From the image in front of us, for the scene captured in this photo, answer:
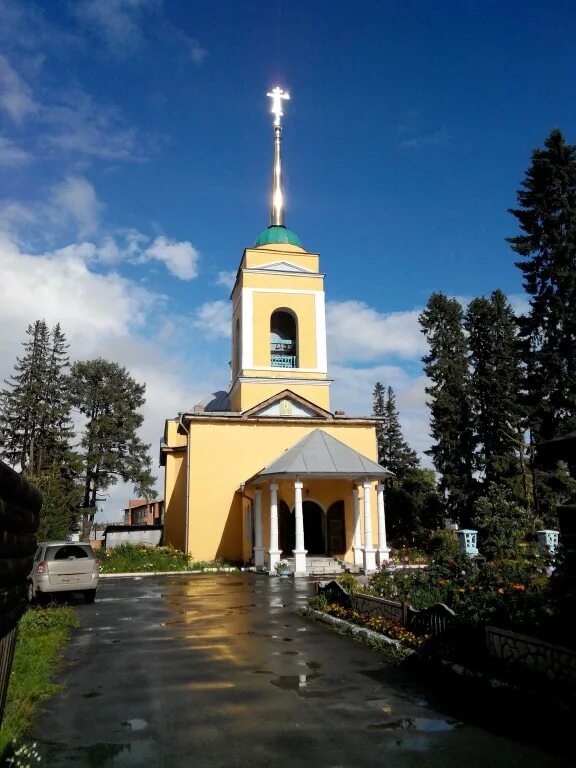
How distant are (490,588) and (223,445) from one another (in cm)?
1938

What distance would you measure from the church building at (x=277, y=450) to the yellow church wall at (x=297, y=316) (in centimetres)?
5

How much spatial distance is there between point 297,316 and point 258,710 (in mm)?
25201

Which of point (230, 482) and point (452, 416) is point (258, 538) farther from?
point (452, 416)

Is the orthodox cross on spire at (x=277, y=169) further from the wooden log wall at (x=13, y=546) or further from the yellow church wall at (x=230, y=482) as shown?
the wooden log wall at (x=13, y=546)

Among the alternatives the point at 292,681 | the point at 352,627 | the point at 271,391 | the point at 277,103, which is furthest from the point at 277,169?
the point at 292,681

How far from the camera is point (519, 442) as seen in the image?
33.5 m

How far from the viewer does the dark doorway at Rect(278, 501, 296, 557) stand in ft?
82.0

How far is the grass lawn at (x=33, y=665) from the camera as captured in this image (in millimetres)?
5242

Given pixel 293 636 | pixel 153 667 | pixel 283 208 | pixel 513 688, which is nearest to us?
pixel 513 688

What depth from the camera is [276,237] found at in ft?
104

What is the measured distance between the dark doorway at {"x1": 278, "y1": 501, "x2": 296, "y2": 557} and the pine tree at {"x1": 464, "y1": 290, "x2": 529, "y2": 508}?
1291 cm

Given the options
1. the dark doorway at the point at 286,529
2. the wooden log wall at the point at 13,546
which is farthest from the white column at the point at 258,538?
the wooden log wall at the point at 13,546

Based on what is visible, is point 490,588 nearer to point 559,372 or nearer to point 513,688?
point 513,688

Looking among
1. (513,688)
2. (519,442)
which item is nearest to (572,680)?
(513,688)
